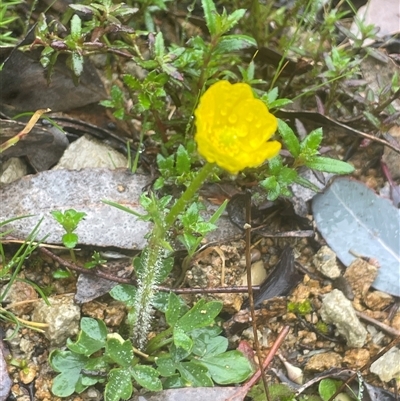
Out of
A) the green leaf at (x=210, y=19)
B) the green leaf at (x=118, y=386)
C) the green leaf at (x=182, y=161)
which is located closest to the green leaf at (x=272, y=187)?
the green leaf at (x=182, y=161)

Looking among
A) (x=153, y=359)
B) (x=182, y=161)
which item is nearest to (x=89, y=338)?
(x=153, y=359)

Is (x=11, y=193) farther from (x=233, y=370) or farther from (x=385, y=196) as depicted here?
(x=385, y=196)

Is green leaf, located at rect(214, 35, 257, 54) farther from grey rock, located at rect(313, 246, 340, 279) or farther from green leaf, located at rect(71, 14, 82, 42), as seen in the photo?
grey rock, located at rect(313, 246, 340, 279)

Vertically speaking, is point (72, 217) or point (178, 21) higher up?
point (178, 21)

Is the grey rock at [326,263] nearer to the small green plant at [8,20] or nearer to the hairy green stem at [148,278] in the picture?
the hairy green stem at [148,278]

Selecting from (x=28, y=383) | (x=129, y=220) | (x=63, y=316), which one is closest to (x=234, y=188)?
(x=129, y=220)

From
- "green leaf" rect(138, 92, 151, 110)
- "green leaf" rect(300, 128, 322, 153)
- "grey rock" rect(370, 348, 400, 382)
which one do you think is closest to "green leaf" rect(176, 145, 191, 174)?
"green leaf" rect(138, 92, 151, 110)

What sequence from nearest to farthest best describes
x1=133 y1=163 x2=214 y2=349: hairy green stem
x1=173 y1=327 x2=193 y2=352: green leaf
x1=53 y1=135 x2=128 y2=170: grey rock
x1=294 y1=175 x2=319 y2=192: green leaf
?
x1=133 y1=163 x2=214 y2=349: hairy green stem, x1=173 y1=327 x2=193 y2=352: green leaf, x1=294 y1=175 x2=319 y2=192: green leaf, x1=53 y1=135 x2=128 y2=170: grey rock
